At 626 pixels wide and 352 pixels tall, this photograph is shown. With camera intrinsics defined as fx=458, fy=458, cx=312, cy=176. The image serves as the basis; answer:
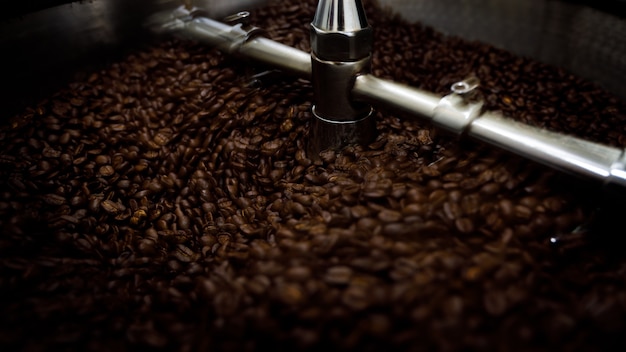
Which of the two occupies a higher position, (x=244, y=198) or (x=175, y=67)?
(x=175, y=67)

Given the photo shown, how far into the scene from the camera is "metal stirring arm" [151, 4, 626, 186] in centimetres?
68

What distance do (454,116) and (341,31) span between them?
10.2 inches

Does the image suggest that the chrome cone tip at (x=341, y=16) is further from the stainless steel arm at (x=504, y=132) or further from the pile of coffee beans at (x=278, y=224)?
the pile of coffee beans at (x=278, y=224)

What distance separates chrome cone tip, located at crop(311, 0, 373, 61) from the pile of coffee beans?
0.62 feet

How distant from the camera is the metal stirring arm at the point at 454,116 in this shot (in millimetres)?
679

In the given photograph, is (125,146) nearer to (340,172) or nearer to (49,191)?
(49,191)

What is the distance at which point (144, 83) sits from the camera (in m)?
1.16

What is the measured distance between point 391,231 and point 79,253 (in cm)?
54

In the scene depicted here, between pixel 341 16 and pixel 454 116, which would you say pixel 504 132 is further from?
pixel 341 16

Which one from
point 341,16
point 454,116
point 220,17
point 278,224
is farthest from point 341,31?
point 220,17

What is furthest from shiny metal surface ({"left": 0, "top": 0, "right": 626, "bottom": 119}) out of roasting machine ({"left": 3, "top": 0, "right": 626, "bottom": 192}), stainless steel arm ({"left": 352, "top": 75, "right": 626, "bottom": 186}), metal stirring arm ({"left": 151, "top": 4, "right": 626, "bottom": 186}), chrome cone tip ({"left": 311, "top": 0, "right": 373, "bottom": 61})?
stainless steel arm ({"left": 352, "top": 75, "right": 626, "bottom": 186})

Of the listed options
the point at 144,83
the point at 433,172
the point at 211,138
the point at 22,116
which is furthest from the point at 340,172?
the point at 22,116

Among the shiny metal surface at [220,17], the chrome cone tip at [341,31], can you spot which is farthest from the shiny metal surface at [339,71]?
the shiny metal surface at [220,17]

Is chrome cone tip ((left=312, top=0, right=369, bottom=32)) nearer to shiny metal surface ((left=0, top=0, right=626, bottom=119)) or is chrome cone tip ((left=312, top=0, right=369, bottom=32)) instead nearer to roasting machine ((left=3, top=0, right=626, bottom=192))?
roasting machine ((left=3, top=0, right=626, bottom=192))
